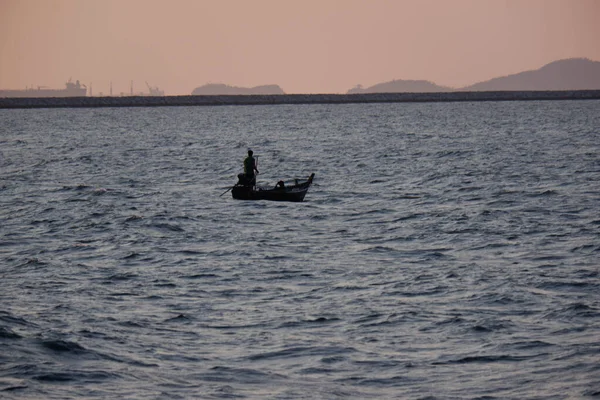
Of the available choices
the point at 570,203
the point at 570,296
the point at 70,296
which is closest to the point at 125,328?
the point at 70,296

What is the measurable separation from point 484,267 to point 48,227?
14.2 m

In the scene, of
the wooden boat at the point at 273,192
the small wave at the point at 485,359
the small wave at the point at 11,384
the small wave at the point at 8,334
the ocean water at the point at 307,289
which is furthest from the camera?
the wooden boat at the point at 273,192

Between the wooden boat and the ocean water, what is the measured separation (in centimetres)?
30

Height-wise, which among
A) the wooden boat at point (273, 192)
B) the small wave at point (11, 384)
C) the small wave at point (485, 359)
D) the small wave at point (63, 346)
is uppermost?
the wooden boat at point (273, 192)

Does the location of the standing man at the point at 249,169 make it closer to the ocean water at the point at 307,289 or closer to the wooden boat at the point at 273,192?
the wooden boat at the point at 273,192

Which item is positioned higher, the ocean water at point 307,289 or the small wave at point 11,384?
the ocean water at point 307,289

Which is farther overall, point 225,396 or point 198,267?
point 198,267

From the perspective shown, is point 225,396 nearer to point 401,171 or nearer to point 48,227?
point 48,227

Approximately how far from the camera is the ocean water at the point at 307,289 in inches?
554

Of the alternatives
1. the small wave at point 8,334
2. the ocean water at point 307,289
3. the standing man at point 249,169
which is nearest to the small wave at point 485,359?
the ocean water at point 307,289

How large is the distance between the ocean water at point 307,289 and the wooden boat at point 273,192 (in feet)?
0.98

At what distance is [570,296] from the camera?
18703mm

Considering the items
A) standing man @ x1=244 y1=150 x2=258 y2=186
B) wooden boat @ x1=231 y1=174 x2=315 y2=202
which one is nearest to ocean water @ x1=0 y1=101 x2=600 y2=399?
wooden boat @ x1=231 y1=174 x2=315 y2=202

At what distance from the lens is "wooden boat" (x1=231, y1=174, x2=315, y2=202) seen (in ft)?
115
